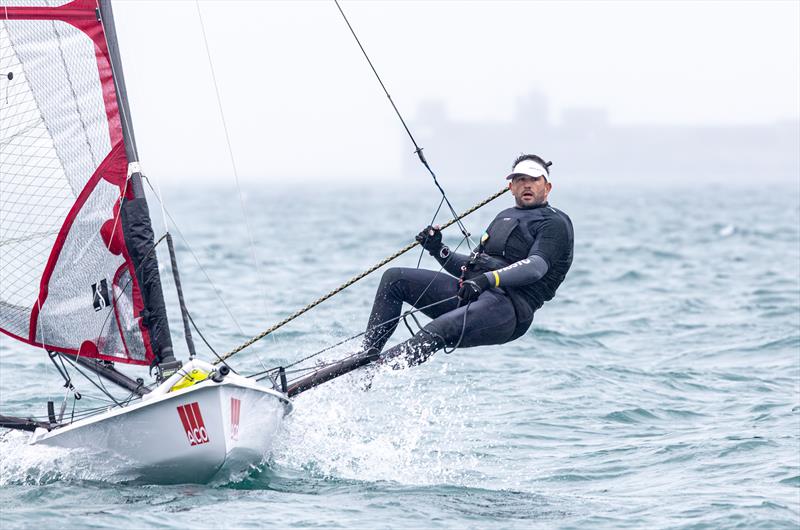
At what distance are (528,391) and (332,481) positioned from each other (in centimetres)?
333

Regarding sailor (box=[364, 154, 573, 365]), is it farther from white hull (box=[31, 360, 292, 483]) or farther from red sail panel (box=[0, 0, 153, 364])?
red sail panel (box=[0, 0, 153, 364])

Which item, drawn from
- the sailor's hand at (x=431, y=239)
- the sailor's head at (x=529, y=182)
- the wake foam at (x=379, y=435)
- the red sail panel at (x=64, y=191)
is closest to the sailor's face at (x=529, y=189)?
the sailor's head at (x=529, y=182)

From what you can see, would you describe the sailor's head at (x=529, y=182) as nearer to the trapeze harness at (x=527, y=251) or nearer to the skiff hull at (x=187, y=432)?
the trapeze harness at (x=527, y=251)

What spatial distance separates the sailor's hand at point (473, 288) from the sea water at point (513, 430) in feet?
2.37

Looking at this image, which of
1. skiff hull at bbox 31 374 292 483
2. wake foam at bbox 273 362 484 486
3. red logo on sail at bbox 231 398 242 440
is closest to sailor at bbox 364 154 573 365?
wake foam at bbox 273 362 484 486

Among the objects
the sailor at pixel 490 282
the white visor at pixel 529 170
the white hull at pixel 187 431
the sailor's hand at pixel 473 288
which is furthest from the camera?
the white visor at pixel 529 170

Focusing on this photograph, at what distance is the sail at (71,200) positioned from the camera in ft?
22.0

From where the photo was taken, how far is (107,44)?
6652mm

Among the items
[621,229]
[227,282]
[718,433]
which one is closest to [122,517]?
[718,433]

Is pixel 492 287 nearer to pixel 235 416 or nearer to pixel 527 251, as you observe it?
pixel 527 251

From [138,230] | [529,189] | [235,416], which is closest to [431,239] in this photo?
[529,189]

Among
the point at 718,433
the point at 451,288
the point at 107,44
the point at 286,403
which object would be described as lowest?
the point at 718,433

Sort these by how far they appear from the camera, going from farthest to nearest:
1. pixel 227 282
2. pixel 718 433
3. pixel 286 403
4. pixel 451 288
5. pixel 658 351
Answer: pixel 227 282 → pixel 658 351 → pixel 718 433 → pixel 451 288 → pixel 286 403

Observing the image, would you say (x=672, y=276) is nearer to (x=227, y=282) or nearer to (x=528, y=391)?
(x=227, y=282)
